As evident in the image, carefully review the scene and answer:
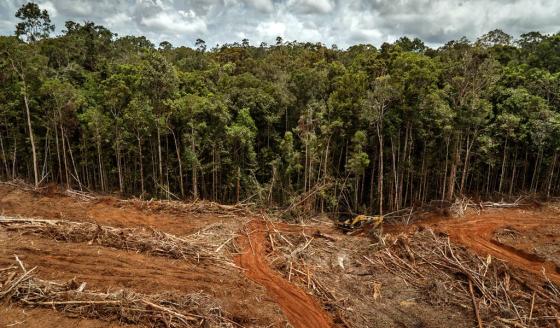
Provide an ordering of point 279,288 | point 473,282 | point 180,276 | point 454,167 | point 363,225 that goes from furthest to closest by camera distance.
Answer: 1. point 454,167
2. point 363,225
3. point 473,282
4. point 279,288
5. point 180,276

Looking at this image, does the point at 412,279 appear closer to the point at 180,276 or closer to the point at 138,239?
the point at 180,276

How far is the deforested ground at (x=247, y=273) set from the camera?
8.73 metres

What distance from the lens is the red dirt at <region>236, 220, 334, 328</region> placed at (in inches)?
378

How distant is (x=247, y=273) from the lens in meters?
11.3

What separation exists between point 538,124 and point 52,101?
3118 centimetres

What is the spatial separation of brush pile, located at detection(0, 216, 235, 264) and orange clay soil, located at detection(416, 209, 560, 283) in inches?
365

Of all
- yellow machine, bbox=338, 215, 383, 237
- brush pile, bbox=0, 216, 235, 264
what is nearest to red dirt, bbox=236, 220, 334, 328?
brush pile, bbox=0, 216, 235, 264

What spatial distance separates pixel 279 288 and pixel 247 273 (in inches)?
44.1

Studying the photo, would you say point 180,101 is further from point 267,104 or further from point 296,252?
point 296,252

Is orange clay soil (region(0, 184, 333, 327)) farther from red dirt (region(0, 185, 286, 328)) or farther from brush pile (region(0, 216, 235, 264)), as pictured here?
brush pile (region(0, 216, 235, 264))

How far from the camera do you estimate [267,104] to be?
28125mm

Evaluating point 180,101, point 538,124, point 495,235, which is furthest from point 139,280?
point 538,124

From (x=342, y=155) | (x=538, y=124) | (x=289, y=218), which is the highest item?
(x=538, y=124)

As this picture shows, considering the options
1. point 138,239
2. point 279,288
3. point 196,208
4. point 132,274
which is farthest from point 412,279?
point 196,208
